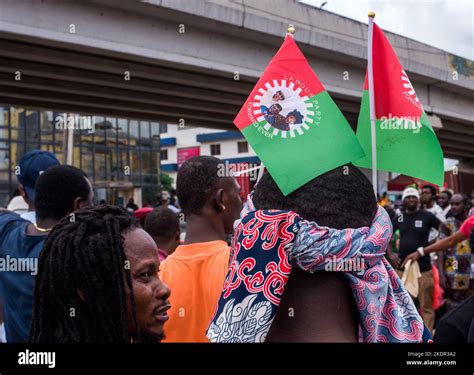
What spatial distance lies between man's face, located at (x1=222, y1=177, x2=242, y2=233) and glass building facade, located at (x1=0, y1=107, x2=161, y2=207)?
2772cm

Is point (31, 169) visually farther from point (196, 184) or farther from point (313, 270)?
point (313, 270)

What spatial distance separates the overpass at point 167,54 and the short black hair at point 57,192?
7.21 meters

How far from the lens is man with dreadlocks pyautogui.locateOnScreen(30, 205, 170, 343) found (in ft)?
6.27

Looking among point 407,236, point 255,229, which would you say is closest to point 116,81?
point 407,236

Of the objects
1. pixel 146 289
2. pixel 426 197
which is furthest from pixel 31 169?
pixel 426 197

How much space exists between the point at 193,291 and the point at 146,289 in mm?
891

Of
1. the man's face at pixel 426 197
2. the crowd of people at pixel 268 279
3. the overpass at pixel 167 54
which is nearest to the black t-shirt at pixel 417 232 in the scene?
the man's face at pixel 426 197

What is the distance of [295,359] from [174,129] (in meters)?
59.3

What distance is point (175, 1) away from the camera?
1167cm

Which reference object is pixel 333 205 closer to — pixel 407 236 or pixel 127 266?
pixel 127 266

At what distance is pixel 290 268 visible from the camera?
1.66 metres

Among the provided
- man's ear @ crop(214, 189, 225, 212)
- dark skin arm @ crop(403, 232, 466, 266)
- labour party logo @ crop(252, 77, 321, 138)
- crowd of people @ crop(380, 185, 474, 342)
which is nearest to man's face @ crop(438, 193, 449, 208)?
crowd of people @ crop(380, 185, 474, 342)
